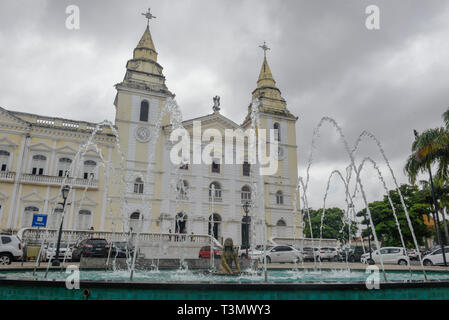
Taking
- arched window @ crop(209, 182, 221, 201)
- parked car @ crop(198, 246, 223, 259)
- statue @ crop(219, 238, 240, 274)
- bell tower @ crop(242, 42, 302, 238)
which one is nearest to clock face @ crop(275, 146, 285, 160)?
bell tower @ crop(242, 42, 302, 238)

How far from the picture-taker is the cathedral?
27688 millimetres

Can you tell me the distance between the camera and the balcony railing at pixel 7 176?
26714 mm

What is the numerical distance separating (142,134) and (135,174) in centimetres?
413

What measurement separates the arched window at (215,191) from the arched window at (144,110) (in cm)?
935

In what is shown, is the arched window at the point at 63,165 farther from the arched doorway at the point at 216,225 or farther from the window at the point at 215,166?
the arched doorway at the point at 216,225

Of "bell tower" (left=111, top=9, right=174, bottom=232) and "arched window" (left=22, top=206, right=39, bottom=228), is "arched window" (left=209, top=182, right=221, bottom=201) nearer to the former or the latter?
"bell tower" (left=111, top=9, right=174, bottom=232)

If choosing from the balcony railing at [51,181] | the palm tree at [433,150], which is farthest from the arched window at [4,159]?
the palm tree at [433,150]

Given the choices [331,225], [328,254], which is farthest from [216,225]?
[331,225]

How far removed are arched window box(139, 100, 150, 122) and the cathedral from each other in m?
0.10

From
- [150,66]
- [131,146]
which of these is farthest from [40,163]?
[150,66]

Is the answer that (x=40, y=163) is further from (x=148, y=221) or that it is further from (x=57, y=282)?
(x=57, y=282)

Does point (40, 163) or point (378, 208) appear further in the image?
point (378, 208)
